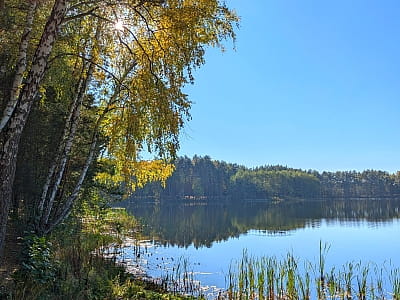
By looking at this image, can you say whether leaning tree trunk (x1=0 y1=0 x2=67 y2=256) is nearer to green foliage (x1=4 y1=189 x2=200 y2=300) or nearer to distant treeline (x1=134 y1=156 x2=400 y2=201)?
green foliage (x1=4 y1=189 x2=200 y2=300)

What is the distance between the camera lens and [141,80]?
527 cm

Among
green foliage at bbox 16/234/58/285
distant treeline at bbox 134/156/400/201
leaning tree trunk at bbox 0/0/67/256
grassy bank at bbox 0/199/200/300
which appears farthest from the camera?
distant treeline at bbox 134/156/400/201

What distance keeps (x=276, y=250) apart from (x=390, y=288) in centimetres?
824

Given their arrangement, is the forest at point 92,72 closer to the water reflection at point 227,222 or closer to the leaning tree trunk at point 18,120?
the leaning tree trunk at point 18,120

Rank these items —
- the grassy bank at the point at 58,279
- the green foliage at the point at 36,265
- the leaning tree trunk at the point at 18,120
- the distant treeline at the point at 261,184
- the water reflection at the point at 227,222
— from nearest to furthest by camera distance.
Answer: the leaning tree trunk at the point at 18,120, the grassy bank at the point at 58,279, the green foliage at the point at 36,265, the water reflection at the point at 227,222, the distant treeline at the point at 261,184

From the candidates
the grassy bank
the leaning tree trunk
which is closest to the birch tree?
the leaning tree trunk

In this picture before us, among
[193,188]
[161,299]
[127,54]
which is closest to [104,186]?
[161,299]

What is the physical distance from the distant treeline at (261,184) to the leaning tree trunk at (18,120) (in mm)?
101863

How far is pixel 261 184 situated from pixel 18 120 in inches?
5019

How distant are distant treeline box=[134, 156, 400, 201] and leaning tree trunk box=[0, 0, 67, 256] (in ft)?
334

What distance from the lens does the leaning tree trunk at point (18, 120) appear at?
4.38m

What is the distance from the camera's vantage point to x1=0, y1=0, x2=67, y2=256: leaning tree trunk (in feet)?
14.4

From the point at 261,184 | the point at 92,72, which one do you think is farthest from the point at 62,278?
the point at 261,184

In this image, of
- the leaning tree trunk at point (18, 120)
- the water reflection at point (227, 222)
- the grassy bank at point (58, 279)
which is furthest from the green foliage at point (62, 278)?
the water reflection at point (227, 222)
